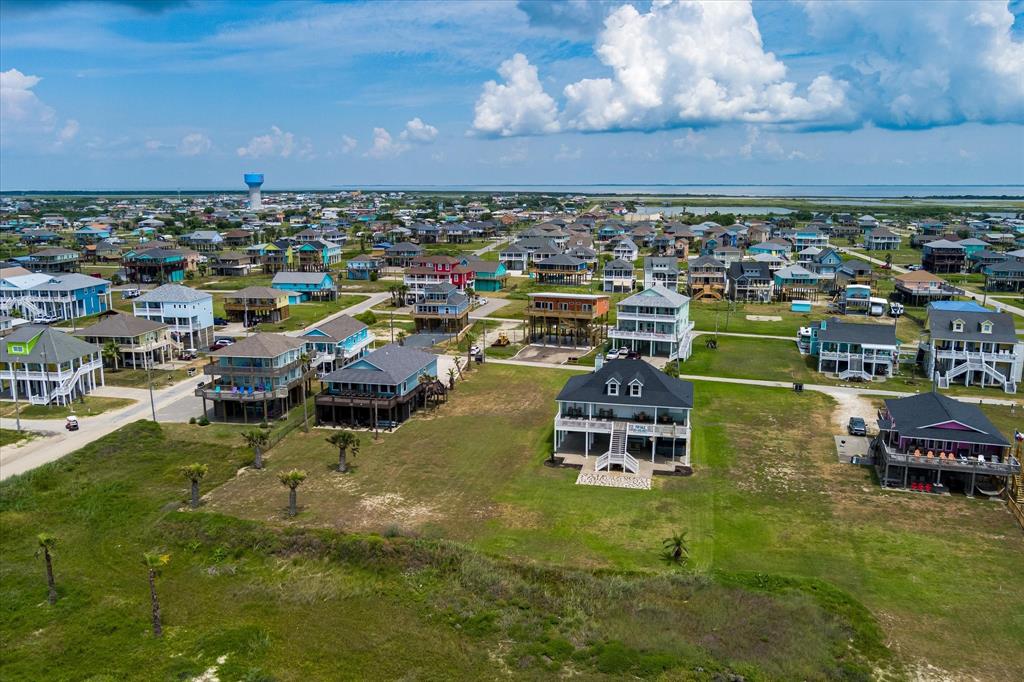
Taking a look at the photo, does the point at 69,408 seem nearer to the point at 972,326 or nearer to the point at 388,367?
the point at 388,367

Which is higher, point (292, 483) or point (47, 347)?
point (47, 347)

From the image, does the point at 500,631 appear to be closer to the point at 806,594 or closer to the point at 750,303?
the point at 806,594

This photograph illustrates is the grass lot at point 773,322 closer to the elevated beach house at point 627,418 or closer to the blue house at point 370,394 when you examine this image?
the elevated beach house at point 627,418

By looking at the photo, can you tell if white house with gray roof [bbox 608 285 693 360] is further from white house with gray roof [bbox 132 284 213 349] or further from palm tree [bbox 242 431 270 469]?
white house with gray roof [bbox 132 284 213 349]

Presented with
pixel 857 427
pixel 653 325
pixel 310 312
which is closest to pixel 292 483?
pixel 857 427

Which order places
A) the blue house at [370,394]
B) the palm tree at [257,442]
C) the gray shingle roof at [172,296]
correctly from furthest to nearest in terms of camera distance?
the gray shingle roof at [172,296] → the blue house at [370,394] → the palm tree at [257,442]

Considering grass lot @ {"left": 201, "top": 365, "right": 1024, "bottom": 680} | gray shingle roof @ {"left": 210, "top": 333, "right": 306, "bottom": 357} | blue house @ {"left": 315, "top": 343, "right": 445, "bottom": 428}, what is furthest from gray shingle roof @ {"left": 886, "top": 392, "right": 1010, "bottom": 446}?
gray shingle roof @ {"left": 210, "top": 333, "right": 306, "bottom": 357}

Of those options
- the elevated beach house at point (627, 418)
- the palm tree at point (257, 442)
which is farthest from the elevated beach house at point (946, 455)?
the palm tree at point (257, 442)
